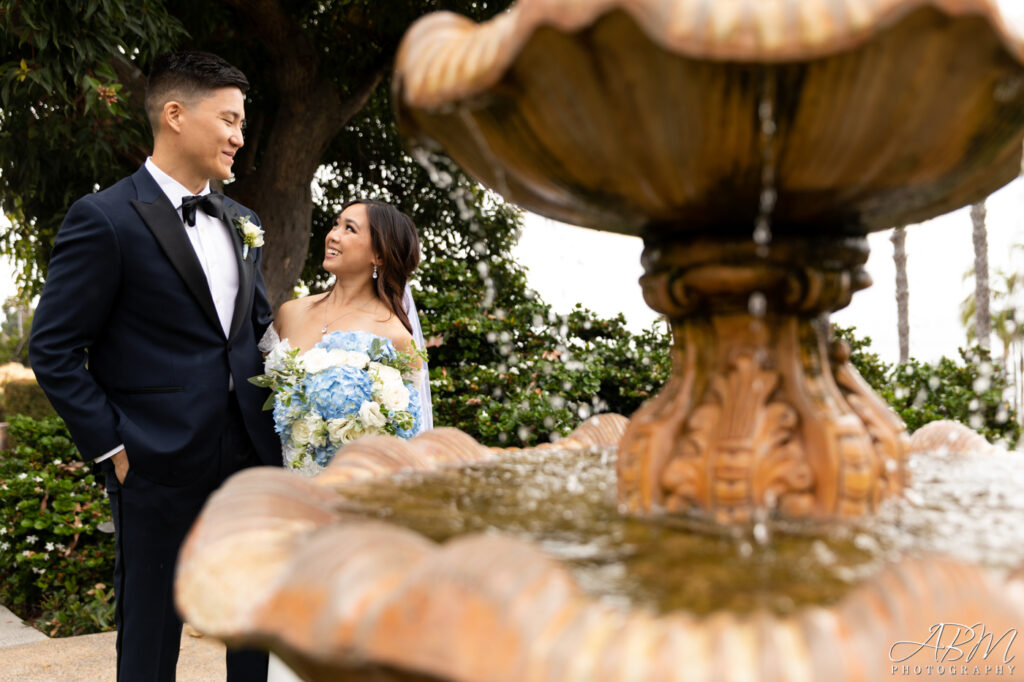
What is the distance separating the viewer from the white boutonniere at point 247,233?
324cm

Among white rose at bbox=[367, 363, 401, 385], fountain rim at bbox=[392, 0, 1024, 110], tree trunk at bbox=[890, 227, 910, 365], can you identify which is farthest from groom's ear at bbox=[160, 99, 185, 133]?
tree trunk at bbox=[890, 227, 910, 365]

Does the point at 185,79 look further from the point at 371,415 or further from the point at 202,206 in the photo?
the point at 371,415

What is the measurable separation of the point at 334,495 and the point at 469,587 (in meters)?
0.91

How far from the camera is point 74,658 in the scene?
4223 millimetres

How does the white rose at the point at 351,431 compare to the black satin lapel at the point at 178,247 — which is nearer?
the black satin lapel at the point at 178,247

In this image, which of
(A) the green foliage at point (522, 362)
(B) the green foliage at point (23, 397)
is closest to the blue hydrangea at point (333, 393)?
(A) the green foliage at point (522, 362)

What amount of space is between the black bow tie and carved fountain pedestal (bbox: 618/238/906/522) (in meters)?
1.85

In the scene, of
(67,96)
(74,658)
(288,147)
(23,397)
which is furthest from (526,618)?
(23,397)

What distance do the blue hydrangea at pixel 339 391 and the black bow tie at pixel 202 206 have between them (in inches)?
27.8

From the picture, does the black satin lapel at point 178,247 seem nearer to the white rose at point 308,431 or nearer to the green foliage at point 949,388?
the white rose at point 308,431

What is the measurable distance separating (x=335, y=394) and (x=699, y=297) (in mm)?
1823

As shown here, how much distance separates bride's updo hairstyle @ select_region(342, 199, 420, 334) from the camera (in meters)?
4.17

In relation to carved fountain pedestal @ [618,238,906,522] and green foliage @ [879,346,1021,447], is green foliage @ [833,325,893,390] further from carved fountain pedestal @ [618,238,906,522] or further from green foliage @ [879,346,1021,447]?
carved fountain pedestal @ [618,238,906,522]

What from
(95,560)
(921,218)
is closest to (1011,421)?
(921,218)
